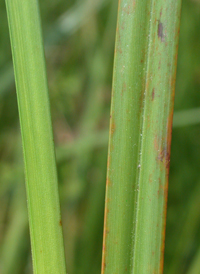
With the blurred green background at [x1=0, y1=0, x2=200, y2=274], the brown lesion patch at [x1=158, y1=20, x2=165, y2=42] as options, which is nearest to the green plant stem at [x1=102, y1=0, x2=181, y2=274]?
the brown lesion patch at [x1=158, y1=20, x2=165, y2=42]

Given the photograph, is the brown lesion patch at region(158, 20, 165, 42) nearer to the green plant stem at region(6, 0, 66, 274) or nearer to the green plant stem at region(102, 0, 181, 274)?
the green plant stem at region(102, 0, 181, 274)

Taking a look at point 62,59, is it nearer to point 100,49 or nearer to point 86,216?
point 100,49

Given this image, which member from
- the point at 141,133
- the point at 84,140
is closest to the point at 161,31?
the point at 141,133

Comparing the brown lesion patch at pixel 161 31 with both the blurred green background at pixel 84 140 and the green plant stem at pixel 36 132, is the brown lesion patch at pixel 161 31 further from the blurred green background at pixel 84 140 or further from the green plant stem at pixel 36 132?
the blurred green background at pixel 84 140

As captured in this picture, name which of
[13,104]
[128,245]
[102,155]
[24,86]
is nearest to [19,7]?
[24,86]

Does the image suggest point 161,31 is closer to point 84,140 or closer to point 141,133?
point 141,133

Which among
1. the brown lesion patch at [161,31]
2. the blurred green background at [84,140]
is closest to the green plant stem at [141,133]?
the brown lesion patch at [161,31]
